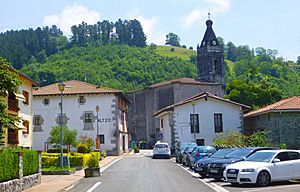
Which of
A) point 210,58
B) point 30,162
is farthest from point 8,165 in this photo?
point 210,58

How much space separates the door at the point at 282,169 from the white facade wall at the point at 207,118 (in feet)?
109

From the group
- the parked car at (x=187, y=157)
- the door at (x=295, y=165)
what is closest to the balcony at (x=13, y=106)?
the parked car at (x=187, y=157)

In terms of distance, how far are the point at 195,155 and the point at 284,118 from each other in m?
16.5

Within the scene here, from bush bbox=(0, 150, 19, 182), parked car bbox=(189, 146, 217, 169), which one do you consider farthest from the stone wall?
bush bbox=(0, 150, 19, 182)

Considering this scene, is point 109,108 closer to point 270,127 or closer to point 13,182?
point 270,127

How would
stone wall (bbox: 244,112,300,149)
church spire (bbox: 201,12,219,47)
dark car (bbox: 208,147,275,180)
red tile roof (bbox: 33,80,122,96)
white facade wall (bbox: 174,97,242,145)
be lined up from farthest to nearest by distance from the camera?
church spire (bbox: 201,12,219,47)
red tile roof (bbox: 33,80,122,96)
white facade wall (bbox: 174,97,242,145)
stone wall (bbox: 244,112,300,149)
dark car (bbox: 208,147,275,180)

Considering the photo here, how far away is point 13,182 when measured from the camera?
56.1ft

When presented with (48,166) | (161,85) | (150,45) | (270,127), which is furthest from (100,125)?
(150,45)

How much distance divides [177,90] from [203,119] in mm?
34219

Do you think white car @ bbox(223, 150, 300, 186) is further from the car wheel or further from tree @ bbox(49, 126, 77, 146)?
tree @ bbox(49, 126, 77, 146)

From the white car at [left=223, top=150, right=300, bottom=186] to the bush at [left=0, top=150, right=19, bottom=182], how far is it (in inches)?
333

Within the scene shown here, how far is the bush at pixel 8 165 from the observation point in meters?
16.1

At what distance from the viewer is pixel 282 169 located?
60.3 feet

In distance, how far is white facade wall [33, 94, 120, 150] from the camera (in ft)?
182
